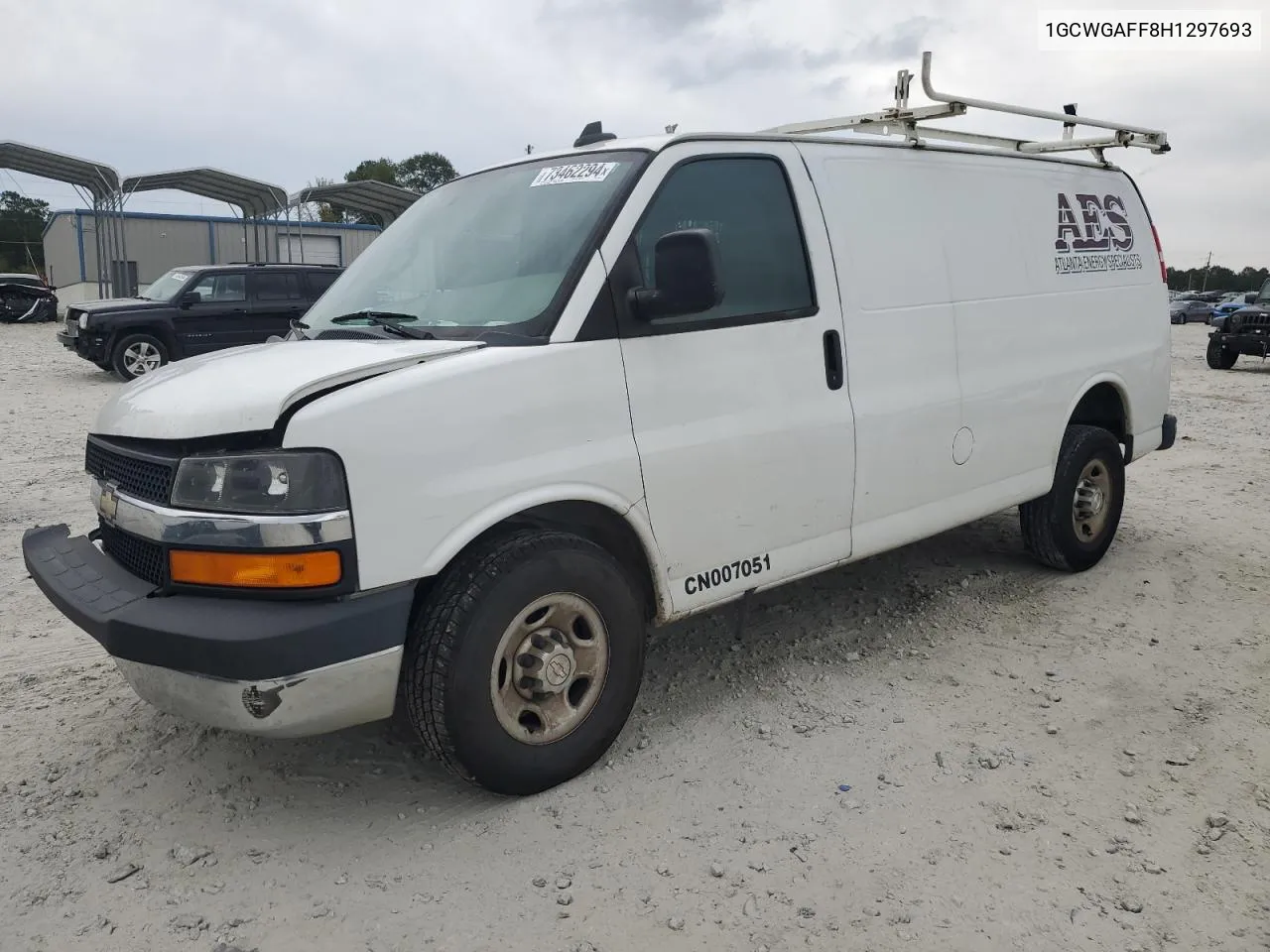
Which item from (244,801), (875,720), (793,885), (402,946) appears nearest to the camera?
(402,946)

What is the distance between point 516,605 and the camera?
9.71 feet

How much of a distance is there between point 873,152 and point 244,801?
3474mm

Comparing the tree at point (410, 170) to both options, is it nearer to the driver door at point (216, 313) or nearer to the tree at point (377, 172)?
the tree at point (377, 172)

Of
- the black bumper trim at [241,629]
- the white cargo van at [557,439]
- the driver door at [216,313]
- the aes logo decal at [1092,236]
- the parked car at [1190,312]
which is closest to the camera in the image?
the black bumper trim at [241,629]

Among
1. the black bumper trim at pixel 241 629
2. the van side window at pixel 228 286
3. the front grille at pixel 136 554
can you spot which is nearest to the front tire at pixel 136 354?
the van side window at pixel 228 286

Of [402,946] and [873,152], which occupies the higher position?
[873,152]

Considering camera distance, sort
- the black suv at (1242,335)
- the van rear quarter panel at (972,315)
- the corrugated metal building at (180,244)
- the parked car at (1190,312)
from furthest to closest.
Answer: the parked car at (1190,312) < the corrugated metal building at (180,244) < the black suv at (1242,335) < the van rear quarter panel at (972,315)

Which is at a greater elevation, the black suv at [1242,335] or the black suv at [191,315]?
the black suv at [191,315]

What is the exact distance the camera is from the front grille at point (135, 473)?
2832mm

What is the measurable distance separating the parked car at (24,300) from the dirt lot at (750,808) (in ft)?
93.6

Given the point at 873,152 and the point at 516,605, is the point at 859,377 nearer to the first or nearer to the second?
the point at 873,152

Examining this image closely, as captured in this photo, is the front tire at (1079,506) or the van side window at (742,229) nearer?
the van side window at (742,229)

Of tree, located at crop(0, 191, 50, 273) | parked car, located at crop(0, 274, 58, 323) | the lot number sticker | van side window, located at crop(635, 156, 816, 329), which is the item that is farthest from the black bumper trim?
tree, located at crop(0, 191, 50, 273)

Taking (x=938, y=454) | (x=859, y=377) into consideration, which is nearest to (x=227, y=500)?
(x=859, y=377)
